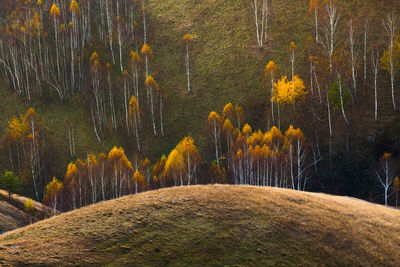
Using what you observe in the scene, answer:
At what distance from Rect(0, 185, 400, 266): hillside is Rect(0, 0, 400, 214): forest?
34.4m

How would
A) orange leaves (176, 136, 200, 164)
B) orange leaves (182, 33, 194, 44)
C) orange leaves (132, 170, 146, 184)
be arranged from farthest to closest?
orange leaves (182, 33, 194, 44) < orange leaves (176, 136, 200, 164) < orange leaves (132, 170, 146, 184)

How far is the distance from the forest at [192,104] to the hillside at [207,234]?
113ft

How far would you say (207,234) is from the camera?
28500 mm

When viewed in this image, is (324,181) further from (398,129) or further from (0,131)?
(0,131)

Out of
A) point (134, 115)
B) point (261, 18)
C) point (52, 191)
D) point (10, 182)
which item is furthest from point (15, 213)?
point (261, 18)

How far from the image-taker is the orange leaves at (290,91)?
8288 cm

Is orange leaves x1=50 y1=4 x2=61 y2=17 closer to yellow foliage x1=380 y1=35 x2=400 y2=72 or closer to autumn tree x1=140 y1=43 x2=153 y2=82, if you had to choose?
autumn tree x1=140 y1=43 x2=153 y2=82

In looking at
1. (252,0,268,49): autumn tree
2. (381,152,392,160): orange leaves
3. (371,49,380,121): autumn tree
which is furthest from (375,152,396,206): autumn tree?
(252,0,268,49): autumn tree

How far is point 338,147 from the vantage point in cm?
7344

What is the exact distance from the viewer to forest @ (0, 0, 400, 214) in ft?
232

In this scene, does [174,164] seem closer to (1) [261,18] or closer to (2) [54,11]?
(1) [261,18]

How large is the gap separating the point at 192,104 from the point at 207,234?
6750 centimetres

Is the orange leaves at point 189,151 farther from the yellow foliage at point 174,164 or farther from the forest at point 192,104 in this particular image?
the yellow foliage at point 174,164

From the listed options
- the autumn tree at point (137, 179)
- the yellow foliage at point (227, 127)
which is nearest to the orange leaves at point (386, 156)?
the yellow foliage at point (227, 127)
